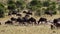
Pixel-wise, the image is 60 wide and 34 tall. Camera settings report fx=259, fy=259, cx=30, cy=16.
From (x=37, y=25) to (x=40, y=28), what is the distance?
1285mm

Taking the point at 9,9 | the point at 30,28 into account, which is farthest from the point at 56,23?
the point at 9,9

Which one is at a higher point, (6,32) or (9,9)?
(6,32)

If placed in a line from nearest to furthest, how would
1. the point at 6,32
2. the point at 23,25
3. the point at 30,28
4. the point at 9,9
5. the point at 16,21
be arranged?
1. the point at 6,32
2. the point at 30,28
3. the point at 23,25
4. the point at 16,21
5. the point at 9,9

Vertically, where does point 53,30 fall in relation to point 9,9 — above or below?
above

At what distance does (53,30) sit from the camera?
53.2 feet

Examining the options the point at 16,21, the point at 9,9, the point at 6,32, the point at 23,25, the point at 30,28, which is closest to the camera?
the point at 6,32

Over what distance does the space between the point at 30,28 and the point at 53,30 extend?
1662 millimetres

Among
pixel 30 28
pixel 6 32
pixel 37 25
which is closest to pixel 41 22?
pixel 37 25

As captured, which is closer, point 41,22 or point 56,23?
point 56,23

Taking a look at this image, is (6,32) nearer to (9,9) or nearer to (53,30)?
(53,30)

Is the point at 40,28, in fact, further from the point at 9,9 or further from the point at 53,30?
the point at 9,9

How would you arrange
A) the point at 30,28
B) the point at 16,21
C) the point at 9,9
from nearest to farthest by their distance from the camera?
the point at 30,28 < the point at 16,21 < the point at 9,9

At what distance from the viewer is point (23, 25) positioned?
1831 cm

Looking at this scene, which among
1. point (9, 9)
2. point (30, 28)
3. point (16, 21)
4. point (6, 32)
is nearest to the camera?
point (6, 32)
